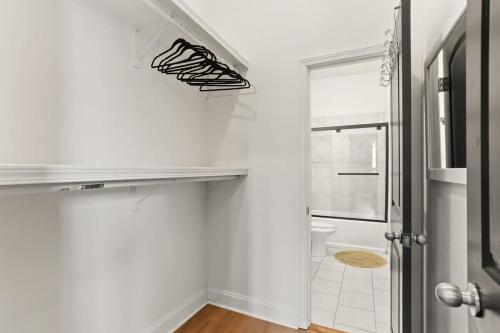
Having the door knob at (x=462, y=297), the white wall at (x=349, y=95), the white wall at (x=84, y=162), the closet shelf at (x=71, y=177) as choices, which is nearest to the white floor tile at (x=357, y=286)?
the white wall at (x=84, y=162)

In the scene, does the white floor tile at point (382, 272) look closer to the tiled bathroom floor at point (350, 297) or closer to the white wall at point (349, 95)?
the tiled bathroom floor at point (350, 297)

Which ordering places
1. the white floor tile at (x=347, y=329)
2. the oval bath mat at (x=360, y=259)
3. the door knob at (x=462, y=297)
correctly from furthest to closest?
the oval bath mat at (x=360, y=259)
the white floor tile at (x=347, y=329)
the door knob at (x=462, y=297)

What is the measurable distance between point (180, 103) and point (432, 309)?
7.15 ft

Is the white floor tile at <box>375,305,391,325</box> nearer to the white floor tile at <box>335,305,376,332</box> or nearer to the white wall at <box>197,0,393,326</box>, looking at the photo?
the white floor tile at <box>335,305,376,332</box>

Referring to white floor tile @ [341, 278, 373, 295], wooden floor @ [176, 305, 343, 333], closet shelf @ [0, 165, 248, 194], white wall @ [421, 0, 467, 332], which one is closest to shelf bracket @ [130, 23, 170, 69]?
closet shelf @ [0, 165, 248, 194]

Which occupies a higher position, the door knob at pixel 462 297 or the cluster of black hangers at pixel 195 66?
the cluster of black hangers at pixel 195 66

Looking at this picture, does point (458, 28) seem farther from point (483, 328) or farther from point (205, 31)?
point (205, 31)

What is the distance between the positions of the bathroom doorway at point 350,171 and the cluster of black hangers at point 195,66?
2272 millimetres

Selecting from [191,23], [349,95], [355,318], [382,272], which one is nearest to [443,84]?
[191,23]

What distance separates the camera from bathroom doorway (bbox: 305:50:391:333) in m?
3.65

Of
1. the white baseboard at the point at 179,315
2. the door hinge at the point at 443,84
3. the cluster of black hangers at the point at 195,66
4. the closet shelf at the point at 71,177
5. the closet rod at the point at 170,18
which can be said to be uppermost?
the closet rod at the point at 170,18

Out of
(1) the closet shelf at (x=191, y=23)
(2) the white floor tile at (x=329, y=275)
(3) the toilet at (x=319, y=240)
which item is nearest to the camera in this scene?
(1) the closet shelf at (x=191, y=23)

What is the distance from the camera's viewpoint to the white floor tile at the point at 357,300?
239cm

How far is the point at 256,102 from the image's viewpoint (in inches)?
88.7
